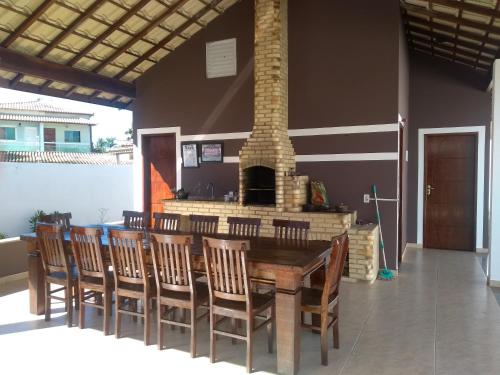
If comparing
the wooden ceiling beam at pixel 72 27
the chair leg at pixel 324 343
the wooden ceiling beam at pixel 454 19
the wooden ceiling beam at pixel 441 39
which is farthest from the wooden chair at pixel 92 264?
the wooden ceiling beam at pixel 441 39

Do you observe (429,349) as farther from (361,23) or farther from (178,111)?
(178,111)

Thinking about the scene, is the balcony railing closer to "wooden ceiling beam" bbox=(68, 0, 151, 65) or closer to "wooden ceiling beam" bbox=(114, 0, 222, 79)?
"wooden ceiling beam" bbox=(114, 0, 222, 79)

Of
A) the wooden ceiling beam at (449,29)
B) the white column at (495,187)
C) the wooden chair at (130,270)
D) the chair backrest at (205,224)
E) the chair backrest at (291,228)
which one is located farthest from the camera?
the wooden ceiling beam at (449,29)

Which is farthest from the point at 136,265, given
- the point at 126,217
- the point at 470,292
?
the point at 470,292

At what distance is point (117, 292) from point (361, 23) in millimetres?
4805

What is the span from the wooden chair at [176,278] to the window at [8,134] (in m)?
13.3

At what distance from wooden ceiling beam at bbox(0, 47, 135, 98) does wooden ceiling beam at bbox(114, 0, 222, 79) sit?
0.90 feet

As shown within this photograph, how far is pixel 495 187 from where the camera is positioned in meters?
4.95

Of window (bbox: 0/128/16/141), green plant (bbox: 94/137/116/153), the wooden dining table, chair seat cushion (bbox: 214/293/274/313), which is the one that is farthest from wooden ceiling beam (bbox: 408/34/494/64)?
green plant (bbox: 94/137/116/153)

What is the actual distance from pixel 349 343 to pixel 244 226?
1.67 meters

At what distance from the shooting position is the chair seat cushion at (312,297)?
3180 mm

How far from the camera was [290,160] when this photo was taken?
6.02 meters

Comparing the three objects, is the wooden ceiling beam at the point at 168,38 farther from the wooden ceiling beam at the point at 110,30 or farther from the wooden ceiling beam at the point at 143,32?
the wooden ceiling beam at the point at 110,30

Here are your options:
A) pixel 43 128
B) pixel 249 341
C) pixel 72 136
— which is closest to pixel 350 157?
pixel 249 341
